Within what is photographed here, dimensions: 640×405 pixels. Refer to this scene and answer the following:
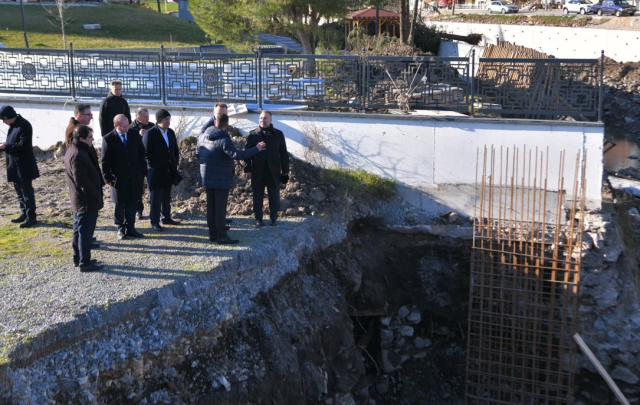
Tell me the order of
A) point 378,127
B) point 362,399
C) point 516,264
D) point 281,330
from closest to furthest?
1. point 281,330
2. point 362,399
3. point 516,264
4. point 378,127

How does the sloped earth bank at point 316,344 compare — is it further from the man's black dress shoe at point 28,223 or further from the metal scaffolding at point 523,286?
the man's black dress shoe at point 28,223

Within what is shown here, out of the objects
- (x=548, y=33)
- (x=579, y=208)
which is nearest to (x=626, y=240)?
(x=579, y=208)

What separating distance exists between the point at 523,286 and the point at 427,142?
100 inches

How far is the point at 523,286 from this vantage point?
30.7 feet

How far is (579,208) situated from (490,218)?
4.68 feet

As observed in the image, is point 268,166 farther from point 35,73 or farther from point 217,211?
point 35,73

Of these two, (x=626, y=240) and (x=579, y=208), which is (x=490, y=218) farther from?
(x=626, y=240)

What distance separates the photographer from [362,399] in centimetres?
843

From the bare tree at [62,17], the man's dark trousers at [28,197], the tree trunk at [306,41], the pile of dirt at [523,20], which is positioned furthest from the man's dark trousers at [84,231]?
the pile of dirt at [523,20]

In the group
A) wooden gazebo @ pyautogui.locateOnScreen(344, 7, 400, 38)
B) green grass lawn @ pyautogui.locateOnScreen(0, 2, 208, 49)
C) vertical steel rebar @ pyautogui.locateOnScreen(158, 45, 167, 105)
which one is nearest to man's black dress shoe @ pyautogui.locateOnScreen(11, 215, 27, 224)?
vertical steel rebar @ pyautogui.locateOnScreen(158, 45, 167, 105)

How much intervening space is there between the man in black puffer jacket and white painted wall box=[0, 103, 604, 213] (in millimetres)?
2953

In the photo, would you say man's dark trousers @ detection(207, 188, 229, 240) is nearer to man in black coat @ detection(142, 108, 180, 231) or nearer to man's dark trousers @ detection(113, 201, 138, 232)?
man in black coat @ detection(142, 108, 180, 231)

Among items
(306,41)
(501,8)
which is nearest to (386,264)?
(306,41)

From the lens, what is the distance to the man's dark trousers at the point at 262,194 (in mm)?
8609
